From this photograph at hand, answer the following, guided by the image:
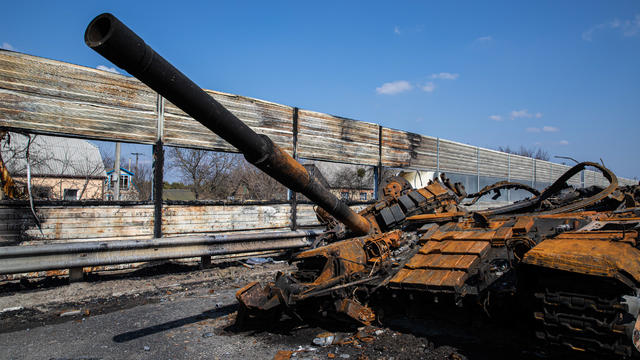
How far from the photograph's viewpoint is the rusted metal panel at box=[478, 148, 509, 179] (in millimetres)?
16469

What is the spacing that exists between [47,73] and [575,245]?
8676 millimetres

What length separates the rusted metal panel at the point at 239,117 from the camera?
8.94m

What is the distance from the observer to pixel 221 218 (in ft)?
31.4

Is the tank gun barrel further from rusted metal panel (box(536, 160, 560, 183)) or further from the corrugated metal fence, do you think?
rusted metal panel (box(536, 160, 560, 183))

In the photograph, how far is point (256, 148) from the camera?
3928 millimetres

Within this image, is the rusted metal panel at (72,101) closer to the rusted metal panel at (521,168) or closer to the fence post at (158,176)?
the fence post at (158,176)

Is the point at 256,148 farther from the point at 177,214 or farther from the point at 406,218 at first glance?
Result: the point at 177,214

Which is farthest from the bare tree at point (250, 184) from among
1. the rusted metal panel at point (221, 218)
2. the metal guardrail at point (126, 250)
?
the metal guardrail at point (126, 250)

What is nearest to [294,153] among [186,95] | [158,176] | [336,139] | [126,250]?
[336,139]

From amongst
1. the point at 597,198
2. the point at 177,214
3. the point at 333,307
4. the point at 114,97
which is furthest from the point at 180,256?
the point at 597,198

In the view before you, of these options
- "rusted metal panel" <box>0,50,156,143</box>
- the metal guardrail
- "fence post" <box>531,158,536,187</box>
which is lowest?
the metal guardrail

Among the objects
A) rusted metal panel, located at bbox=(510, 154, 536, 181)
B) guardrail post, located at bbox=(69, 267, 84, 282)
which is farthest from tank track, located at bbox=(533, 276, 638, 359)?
rusted metal panel, located at bbox=(510, 154, 536, 181)

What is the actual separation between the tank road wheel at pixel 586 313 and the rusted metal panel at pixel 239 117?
746 cm

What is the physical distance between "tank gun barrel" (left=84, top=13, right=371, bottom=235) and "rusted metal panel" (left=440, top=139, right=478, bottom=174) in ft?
35.9
